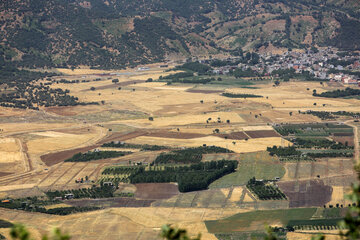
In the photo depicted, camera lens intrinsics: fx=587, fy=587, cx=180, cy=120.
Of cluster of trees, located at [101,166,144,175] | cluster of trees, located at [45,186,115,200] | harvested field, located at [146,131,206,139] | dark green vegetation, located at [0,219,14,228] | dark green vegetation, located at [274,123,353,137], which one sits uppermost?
dark green vegetation, located at [0,219,14,228]

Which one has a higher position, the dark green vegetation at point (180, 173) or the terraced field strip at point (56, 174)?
the terraced field strip at point (56, 174)

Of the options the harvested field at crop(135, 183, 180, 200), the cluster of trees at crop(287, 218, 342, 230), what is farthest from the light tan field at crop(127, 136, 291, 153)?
the cluster of trees at crop(287, 218, 342, 230)

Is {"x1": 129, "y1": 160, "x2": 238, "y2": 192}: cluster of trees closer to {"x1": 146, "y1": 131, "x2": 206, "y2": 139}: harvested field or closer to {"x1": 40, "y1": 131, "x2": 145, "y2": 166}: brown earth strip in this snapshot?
{"x1": 40, "y1": 131, "x2": 145, "y2": 166}: brown earth strip

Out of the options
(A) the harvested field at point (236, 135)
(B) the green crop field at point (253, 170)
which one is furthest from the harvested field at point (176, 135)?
(B) the green crop field at point (253, 170)

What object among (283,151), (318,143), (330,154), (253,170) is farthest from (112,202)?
(318,143)

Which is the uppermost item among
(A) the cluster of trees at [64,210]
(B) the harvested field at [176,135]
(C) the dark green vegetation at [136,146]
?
(A) the cluster of trees at [64,210]

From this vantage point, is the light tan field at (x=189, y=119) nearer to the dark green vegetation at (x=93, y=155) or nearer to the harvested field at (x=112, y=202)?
the dark green vegetation at (x=93, y=155)

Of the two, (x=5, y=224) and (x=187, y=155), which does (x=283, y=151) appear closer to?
(x=187, y=155)
